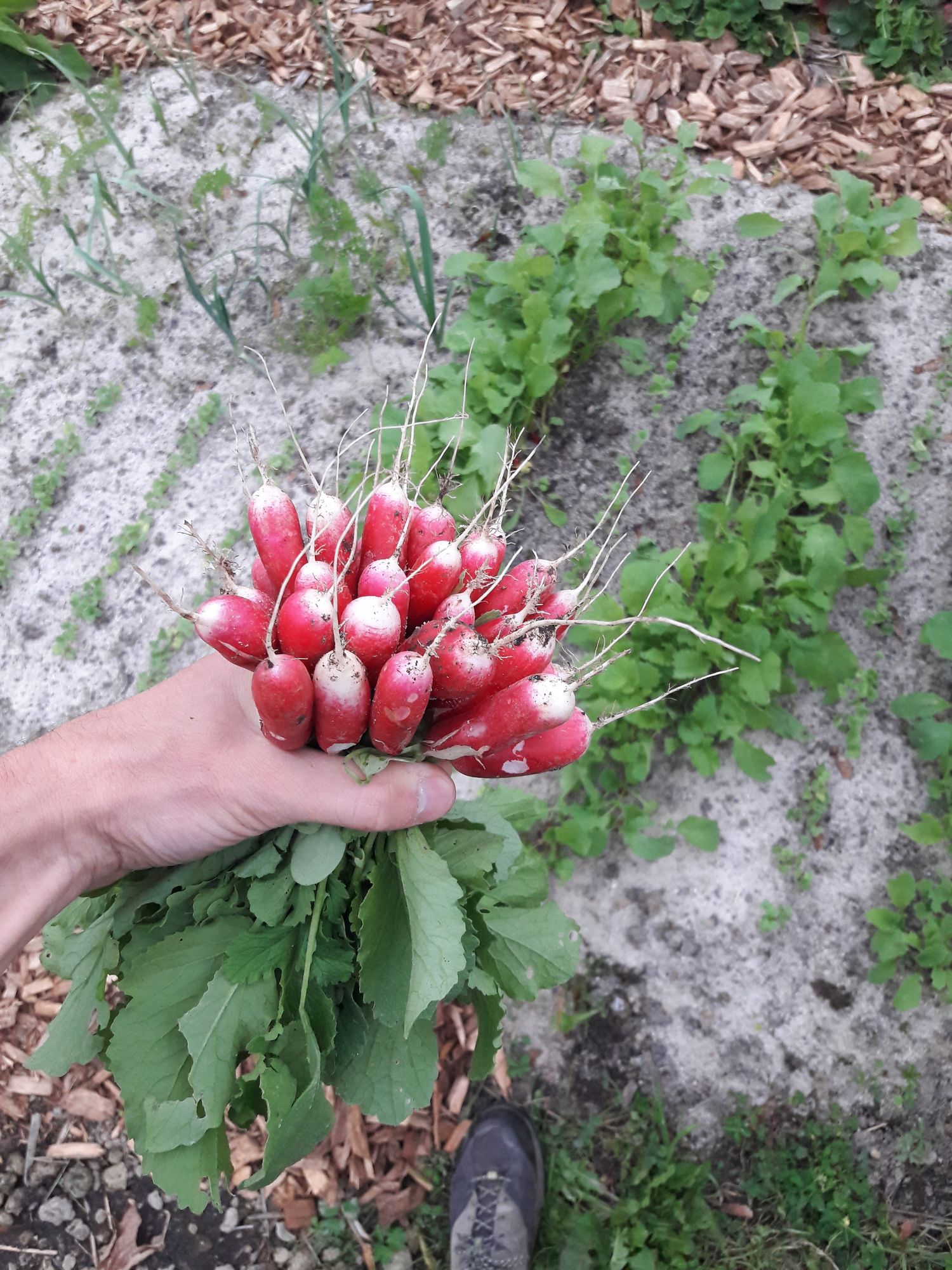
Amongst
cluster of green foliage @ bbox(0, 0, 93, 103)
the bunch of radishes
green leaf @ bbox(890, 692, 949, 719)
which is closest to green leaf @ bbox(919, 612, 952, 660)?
green leaf @ bbox(890, 692, 949, 719)

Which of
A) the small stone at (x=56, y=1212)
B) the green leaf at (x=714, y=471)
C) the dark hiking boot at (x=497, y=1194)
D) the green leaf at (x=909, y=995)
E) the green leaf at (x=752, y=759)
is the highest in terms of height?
the green leaf at (x=714, y=471)

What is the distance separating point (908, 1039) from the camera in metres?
2.27

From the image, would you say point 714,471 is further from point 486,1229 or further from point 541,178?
point 486,1229

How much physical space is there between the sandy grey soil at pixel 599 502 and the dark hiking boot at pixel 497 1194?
0.66 feet

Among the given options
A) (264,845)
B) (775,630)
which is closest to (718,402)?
(775,630)

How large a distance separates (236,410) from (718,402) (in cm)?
171

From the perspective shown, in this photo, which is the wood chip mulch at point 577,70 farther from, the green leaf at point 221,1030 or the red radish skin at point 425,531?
the green leaf at point 221,1030

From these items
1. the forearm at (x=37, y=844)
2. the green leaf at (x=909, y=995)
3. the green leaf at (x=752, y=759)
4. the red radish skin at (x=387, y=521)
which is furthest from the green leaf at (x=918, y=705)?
the forearm at (x=37, y=844)

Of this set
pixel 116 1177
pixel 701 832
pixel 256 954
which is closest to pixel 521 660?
pixel 256 954

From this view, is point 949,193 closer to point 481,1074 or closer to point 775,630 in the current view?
point 775,630

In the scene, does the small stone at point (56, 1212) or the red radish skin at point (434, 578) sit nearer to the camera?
the red radish skin at point (434, 578)

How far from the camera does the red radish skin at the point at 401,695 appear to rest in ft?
3.94

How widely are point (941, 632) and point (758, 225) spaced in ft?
5.11

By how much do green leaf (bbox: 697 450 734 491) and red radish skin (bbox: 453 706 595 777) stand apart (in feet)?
4.75
